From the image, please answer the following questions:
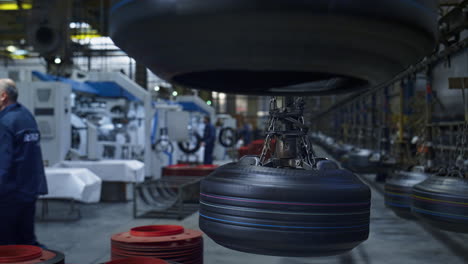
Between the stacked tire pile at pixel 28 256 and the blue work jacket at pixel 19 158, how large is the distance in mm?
1345

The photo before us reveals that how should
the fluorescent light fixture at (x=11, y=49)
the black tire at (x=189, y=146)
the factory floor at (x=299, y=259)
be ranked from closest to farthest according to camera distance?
the factory floor at (x=299, y=259), the black tire at (x=189, y=146), the fluorescent light fixture at (x=11, y=49)

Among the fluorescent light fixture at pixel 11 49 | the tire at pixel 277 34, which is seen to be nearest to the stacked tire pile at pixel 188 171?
the tire at pixel 277 34

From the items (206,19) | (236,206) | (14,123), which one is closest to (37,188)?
(14,123)

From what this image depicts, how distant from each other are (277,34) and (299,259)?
12.9ft

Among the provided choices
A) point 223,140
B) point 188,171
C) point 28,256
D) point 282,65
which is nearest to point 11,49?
point 223,140

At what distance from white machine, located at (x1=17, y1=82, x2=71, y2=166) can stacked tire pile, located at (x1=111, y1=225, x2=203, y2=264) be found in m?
6.74

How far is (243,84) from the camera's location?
1285 mm

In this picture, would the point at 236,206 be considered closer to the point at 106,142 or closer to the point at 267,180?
the point at 267,180

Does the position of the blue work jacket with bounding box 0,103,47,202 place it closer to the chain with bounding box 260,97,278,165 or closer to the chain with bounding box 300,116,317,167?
the chain with bounding box 260,97,278,165

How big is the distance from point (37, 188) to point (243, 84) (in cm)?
275

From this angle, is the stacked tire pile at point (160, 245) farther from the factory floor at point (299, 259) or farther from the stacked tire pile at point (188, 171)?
the stacked tire pile at point (188, 171)

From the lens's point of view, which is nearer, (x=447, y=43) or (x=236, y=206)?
(x=236, y=206)

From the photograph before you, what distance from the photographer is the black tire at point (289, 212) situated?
3.64 feet

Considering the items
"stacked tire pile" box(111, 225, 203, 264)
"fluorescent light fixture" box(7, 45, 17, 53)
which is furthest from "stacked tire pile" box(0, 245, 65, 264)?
"fluorescent light fixture" box(7, 45, 17, 53)
